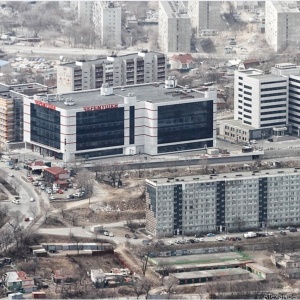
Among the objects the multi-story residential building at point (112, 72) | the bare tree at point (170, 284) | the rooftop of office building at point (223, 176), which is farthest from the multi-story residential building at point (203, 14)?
the bare tree at point (170, 284)

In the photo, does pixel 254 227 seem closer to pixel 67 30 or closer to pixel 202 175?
pixel 202 175

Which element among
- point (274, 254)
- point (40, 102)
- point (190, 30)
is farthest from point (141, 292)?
point (190, 30)

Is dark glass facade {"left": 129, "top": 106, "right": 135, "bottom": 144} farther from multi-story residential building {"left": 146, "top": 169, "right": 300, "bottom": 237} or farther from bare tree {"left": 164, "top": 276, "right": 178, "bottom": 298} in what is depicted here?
bare tree {"left": 164, "top": 276, "right": 178, "bottom": 298}

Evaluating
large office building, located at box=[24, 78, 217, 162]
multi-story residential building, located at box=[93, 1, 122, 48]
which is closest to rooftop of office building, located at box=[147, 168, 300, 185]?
large office building, located at box=[24, 78, 217, 162]

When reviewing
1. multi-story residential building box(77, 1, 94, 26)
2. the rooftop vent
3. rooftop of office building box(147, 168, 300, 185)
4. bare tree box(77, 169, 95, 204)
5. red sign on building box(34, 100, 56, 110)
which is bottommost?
bare tree box(77, 169, 95, 204)

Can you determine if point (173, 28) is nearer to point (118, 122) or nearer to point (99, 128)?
point (118, 122)

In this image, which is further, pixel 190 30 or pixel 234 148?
pixel 190 30

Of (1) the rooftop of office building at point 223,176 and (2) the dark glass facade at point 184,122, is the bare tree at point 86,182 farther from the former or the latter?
(2) the dark glass facade at point 184,122

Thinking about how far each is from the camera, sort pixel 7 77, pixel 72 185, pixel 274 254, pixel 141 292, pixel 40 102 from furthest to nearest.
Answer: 1. pixel 7 77
2. pixel 40 102
3. pixel 72 185
4. pixel 274 254
5. pixel 141 292
